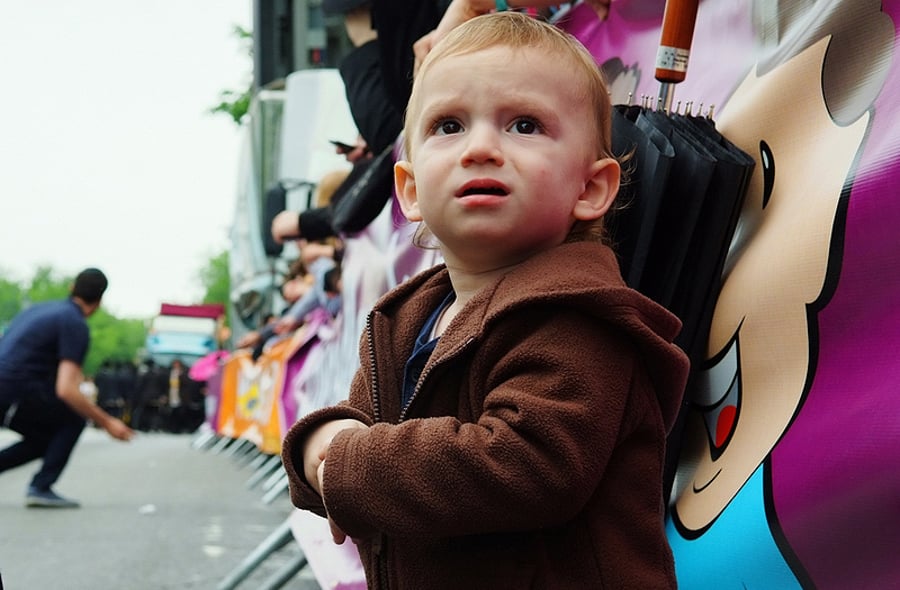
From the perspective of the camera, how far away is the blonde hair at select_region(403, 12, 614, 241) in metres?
1.69

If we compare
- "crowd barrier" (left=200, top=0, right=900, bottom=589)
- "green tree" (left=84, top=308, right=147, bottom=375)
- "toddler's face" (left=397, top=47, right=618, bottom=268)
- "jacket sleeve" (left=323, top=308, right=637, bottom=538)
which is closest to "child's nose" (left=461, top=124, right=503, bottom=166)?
"toddler's face" (left=397, top=47, right=618, bottom=268)

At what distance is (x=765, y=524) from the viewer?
157cm

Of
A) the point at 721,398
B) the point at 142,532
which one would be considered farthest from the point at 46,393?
the point at 721,398

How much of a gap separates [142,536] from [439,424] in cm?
546

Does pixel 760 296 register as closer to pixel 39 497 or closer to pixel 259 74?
pixel 39 497

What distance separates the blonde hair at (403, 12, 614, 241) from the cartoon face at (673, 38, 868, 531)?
9.9 inches

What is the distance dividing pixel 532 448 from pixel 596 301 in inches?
7.5

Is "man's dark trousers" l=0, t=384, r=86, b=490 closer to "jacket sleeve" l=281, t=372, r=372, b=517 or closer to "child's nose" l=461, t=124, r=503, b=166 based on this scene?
"jacket sleeve" l=281, t=372, r=372, b=517

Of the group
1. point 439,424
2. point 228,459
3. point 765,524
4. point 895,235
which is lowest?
point 228,459

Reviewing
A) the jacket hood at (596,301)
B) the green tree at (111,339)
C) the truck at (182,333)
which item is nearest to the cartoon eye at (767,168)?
the jacket hood at (596,301)

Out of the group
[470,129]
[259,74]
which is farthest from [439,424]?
[259,74]

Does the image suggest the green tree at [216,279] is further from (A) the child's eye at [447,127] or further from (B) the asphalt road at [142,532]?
(A) the child's eye at [447,127]

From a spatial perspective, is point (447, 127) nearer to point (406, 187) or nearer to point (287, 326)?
point (406, 187)

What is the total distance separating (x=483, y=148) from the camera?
1.60 m
